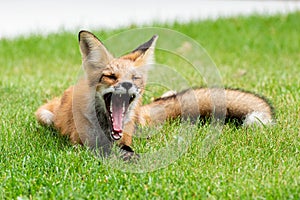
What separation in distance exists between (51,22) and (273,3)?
459 centimetres

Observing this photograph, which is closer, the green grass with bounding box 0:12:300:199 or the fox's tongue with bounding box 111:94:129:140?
the green grass with bounding box 0:12:300:199

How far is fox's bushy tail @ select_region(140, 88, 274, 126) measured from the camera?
478 centimetres

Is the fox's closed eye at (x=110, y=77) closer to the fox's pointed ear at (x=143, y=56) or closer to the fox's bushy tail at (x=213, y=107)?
the fox's pointed ear at (x=143, y=56)

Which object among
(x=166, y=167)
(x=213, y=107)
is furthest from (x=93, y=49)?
(x=213, y=107)

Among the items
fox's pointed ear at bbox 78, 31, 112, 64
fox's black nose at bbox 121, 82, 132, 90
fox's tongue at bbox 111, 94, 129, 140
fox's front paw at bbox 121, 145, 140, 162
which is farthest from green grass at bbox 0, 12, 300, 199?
fox's pointed ear at bbox 78, 31, 112, 64

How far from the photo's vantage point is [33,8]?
11.6 metres

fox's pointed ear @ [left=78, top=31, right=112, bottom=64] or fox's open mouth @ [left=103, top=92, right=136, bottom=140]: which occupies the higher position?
fox's pointed ear @ [left=78, top=31, right=112, bottom=64]

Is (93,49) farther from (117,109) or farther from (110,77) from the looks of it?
(117,109)

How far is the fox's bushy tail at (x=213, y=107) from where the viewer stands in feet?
15.7

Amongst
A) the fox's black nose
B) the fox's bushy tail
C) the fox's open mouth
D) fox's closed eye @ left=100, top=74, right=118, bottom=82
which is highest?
fox's closed eye @ left=100, top=74, right=118, bottom=82

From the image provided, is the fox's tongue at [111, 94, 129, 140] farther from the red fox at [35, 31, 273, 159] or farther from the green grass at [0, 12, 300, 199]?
the green grass at [0, 12, 300, 199]

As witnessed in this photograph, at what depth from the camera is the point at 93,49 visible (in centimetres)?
416

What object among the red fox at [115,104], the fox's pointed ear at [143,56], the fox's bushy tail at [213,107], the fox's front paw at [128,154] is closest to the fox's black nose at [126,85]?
the red fox at [115,104]

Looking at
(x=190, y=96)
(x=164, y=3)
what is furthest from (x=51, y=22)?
(x=190, y=96)
